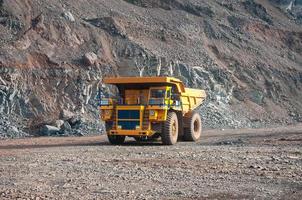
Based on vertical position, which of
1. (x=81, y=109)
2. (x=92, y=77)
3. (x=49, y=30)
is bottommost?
(x=81, y=109)

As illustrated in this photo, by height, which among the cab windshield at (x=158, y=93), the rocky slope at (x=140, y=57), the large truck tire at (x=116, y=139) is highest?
the rocky slope at (x=140, y=57)

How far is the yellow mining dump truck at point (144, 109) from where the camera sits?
1684 centimetres

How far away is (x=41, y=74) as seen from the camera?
1013 inches

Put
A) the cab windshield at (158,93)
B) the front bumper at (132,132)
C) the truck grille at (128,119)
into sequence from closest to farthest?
the front bumper at (132,132) → the truck grille at (128,119) → the cab windshield at (158,93)

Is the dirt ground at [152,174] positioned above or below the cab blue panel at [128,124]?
below

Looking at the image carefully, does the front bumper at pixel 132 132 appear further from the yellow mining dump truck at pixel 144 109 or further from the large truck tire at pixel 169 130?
the large truck tire at pixel 169 130

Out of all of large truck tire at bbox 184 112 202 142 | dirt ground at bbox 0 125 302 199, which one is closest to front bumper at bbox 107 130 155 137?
dirt ground at bbox 0 125 302 199

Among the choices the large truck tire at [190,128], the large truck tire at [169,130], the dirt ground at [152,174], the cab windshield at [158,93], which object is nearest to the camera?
the dirt ground at [152,174]

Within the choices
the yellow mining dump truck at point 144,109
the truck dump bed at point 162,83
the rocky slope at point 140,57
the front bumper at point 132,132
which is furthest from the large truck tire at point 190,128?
the rocky slope at point 140,57

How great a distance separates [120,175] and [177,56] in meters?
22.2

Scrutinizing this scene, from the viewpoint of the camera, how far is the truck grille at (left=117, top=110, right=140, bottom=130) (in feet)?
55.4

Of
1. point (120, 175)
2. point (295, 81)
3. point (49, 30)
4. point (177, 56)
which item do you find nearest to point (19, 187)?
point (120, 175)

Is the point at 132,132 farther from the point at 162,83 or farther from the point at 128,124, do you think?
the point at 162,83

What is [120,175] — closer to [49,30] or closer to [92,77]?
[92,77]
